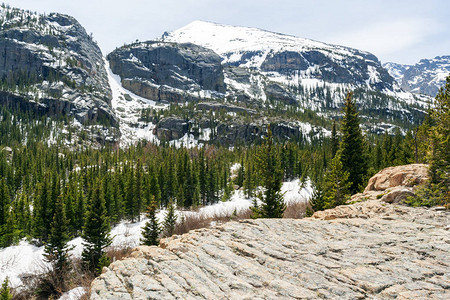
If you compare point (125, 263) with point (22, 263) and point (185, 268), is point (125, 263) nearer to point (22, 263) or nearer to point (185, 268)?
point (185, 268)

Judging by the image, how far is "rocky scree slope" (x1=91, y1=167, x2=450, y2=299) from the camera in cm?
775

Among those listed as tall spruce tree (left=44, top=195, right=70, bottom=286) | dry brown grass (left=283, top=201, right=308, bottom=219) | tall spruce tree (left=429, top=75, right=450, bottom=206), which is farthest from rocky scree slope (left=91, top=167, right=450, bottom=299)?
dry brown grass (left=283, top=201, right=308, bottom=219)

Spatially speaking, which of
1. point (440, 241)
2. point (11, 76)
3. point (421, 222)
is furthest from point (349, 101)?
point (11, 76)

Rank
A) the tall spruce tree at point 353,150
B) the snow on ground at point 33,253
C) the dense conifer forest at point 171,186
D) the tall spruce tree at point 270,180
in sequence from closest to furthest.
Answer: the dense conifer forest at point 171,186, the tall spruce tree at point 270,180, the tall spruce tree at point 353,150, the snow on ground at point 33,253

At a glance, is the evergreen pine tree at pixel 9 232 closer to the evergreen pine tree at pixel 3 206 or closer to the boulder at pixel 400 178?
the evergreen pine tree at pixel 3 206

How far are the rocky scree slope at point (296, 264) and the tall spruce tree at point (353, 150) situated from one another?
1572 centimetres

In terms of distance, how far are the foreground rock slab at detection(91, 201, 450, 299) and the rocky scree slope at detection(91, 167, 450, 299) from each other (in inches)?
1.2

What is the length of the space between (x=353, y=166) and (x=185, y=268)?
84.5ft

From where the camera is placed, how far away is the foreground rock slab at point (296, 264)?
25.4 ft

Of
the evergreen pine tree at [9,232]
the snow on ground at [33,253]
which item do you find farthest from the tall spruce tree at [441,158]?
the evergreen pine tree at [9,232]

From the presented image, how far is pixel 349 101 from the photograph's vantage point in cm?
2917


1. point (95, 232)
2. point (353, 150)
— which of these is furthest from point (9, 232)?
point (353, 150)

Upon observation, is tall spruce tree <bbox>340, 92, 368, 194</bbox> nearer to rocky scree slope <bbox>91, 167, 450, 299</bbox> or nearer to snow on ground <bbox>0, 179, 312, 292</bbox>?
snow on ground <bbox>0, 179, 312, 292</bbox>

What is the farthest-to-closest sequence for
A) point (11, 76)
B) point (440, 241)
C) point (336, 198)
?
point (11, 76), point (336, 198), point (440, 241)
